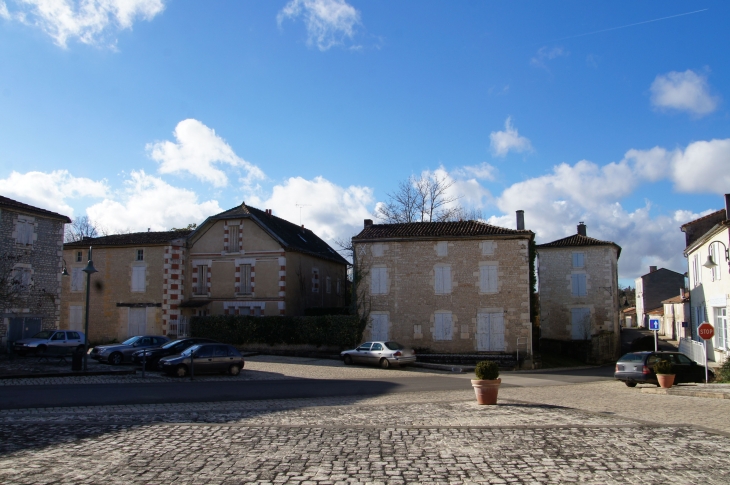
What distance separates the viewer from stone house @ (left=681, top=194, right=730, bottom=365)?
81.0ft

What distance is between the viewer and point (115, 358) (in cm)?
2409

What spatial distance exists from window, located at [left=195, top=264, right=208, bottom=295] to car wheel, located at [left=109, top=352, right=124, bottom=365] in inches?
431

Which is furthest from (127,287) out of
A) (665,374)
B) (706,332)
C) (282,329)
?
(706,332)

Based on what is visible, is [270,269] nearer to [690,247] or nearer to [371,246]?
[371,246]

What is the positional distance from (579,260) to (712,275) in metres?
12.6

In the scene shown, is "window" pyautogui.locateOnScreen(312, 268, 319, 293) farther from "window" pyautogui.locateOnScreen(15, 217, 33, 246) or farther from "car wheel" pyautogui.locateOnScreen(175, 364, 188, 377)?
"car wheel" pyautogui.locateOnScreen(175, 364, 188, 377)

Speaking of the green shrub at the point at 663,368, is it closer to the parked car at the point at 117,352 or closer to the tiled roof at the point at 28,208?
the parked car at the point at 117,352

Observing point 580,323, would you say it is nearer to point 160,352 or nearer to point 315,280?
point 315,280

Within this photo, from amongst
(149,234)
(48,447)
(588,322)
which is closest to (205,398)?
(48,447)

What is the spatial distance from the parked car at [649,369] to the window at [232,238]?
22377mm

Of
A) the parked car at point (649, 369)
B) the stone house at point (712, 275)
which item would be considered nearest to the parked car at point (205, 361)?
the parked car at point (649, 369)

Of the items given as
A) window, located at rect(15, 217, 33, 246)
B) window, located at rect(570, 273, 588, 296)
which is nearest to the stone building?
window, located at rect(15, 217, 33, 246)

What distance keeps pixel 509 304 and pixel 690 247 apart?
36.2ft

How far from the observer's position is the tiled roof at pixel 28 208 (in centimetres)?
2734
